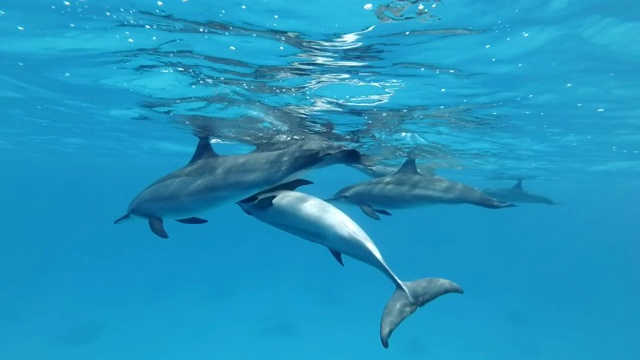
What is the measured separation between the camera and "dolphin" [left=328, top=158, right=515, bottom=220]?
11258 mm

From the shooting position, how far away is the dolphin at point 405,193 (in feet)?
36.9

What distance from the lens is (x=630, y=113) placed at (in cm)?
1683

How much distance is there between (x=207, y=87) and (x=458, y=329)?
52.1 metres

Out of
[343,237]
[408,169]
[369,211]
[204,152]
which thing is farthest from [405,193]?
Answer: [204,152]

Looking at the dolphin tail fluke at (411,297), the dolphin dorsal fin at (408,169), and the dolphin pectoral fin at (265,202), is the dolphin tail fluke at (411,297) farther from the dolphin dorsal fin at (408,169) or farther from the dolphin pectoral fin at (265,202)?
the dolphin dorsal fin at (408,169)

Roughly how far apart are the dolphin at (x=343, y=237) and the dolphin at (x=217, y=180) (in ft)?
1.90

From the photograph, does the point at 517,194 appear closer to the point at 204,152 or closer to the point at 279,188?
the point at 279,188

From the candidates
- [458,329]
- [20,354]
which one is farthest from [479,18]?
[458,329]

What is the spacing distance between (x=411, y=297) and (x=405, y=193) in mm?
4655

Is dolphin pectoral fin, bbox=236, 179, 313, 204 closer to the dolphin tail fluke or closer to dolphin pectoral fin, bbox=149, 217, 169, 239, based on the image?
dolphin pectoral fin, bbox=149, 217, 169, 239

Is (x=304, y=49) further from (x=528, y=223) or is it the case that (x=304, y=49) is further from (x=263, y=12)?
(x=528, y=223)

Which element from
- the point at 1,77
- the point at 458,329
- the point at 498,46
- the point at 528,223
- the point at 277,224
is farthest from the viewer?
the point at 528,223

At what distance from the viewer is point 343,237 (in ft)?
→ 24.7

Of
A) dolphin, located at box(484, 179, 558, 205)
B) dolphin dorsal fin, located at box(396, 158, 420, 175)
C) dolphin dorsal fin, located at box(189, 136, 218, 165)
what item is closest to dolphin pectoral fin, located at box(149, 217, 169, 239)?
dolphin dorsal fin, located at box(189, 136, 218, 165)
